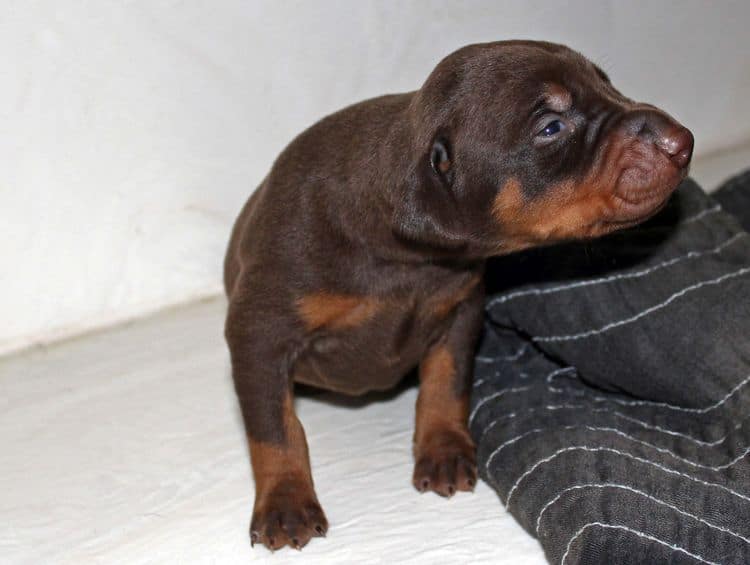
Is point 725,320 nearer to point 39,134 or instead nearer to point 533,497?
point 533,497

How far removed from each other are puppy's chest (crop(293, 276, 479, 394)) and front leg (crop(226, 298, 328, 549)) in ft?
0.48

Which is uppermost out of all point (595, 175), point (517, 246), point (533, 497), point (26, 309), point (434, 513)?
point (595, 175)

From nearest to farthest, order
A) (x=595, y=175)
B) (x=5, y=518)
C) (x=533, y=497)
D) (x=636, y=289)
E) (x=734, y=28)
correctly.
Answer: (x=595, y=175), (x=533, y=497), (x=5, y=518), (x=636, y=289), (x=734, y=28)

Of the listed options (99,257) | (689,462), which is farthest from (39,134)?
(689,462)

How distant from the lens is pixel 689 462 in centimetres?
379

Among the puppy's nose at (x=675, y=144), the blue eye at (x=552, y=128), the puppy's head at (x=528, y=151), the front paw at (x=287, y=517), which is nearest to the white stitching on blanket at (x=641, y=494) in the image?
the front paw at (x=287, y=517)

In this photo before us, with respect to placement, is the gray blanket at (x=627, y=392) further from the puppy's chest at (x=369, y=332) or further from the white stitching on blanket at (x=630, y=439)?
the puppy's chest at (x=369, y=332)

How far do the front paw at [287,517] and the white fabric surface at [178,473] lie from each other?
0.05 metres

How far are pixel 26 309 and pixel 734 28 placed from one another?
4627 millimetres

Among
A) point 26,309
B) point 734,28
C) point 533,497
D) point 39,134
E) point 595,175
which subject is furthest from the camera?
point 734,28

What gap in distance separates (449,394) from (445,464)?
32 centimetres

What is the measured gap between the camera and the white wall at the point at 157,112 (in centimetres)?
515

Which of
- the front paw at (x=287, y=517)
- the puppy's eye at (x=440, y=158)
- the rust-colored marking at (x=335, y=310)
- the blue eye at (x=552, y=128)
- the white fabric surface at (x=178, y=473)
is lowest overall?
the white fabric surface at (x=178, y=473)

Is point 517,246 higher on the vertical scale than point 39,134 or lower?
higher
